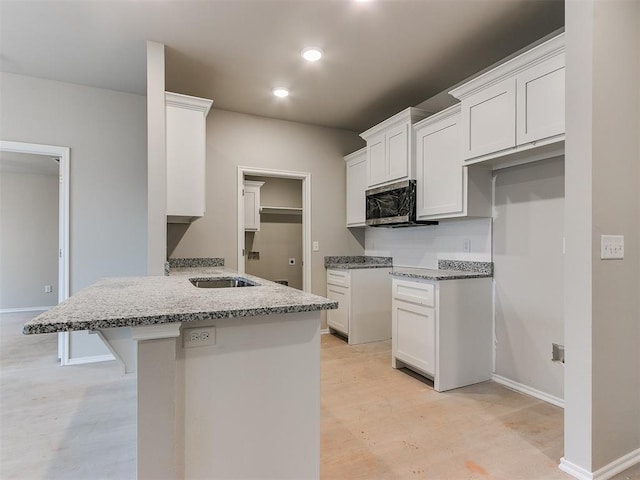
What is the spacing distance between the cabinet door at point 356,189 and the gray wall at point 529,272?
1.66 m

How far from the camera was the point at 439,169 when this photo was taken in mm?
3037

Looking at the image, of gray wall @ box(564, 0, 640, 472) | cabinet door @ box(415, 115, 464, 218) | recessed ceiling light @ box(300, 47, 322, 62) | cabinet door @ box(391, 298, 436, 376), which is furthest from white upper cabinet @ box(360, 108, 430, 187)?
gray wall @ box(564, 0, 640, 472)

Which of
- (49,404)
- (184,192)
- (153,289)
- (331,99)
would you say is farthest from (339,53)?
(49,404)

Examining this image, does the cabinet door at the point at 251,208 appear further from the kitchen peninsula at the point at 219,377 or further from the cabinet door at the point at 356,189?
the kitchen peninsula at the point at 219,377

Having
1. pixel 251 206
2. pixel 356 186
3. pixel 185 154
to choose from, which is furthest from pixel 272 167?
pixel 185 154

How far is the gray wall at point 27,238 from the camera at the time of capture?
19.4 feet

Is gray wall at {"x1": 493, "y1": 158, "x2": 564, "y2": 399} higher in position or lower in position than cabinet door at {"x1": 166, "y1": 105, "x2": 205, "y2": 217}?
lower

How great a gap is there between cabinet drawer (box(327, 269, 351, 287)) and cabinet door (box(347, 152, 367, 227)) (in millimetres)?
658

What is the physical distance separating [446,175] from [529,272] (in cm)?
101

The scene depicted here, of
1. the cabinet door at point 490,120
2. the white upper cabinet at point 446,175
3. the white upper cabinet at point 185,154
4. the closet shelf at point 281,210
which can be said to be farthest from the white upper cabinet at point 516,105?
the closet shelf at point 281,210

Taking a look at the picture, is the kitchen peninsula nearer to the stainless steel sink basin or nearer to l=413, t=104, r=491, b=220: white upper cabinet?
the stainless steel sink basin

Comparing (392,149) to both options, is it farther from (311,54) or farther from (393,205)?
(311,54)

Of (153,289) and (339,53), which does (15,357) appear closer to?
(153,289)

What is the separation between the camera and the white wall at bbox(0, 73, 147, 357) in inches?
129
